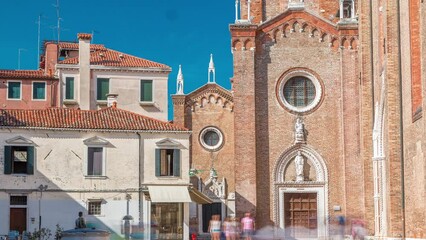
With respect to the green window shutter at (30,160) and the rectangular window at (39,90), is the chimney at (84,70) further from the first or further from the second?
the green window shutter at (30,160)

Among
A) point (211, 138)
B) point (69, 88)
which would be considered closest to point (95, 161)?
point (211, 138)

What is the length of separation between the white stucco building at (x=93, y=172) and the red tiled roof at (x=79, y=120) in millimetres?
40

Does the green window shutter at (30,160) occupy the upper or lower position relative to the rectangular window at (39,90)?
lower

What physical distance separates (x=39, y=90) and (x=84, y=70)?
2696mm

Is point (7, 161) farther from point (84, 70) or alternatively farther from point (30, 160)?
point (84, 70)

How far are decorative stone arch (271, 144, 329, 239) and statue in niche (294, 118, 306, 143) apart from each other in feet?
0.88

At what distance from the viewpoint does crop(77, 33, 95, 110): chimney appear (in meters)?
47.0

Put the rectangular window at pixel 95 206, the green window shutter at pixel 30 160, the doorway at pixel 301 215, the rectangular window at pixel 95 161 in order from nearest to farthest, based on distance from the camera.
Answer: the green window shutter at pixel 30 160 → the rectangular window at pixel 95 206 → the rectangular window at pixel 95 161 → the doorway at pixel 301 215

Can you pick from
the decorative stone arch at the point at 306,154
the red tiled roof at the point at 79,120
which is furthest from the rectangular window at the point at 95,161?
the decorative stone arch at the point at 306,154

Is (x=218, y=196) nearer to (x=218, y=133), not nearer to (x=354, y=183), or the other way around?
(x=218, y=133)

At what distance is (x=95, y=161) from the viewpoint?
36.4 metres

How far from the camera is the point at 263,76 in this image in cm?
3941

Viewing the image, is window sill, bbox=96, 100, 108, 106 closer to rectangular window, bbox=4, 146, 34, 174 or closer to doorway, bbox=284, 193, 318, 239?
rectangular window, bbox=4, 146, 34, 174

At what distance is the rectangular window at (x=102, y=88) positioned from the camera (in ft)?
156
